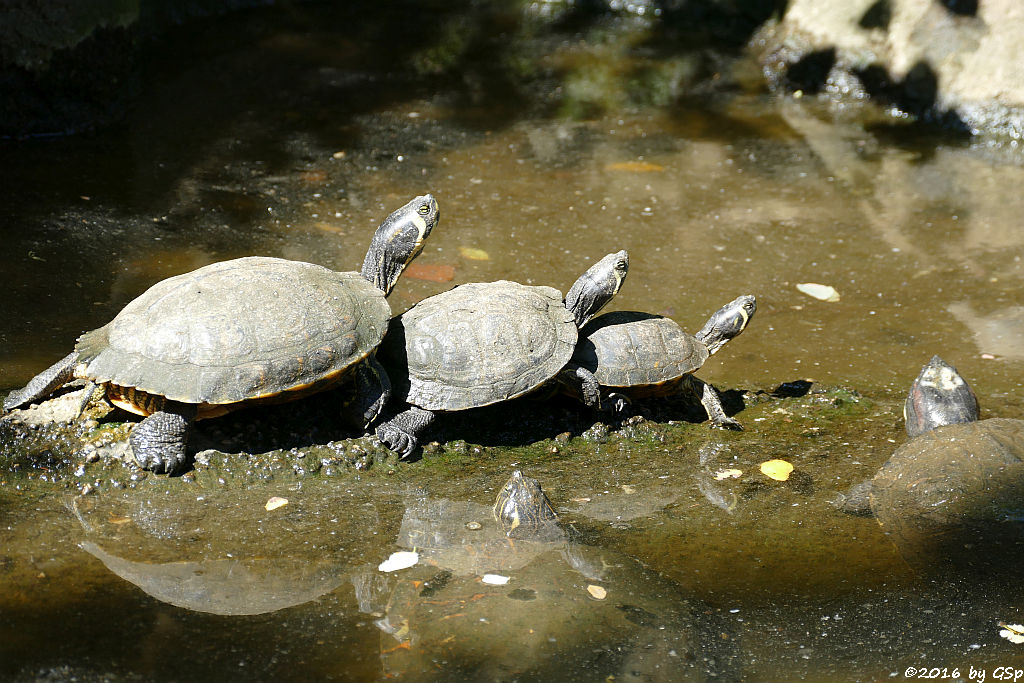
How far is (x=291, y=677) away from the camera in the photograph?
2.77m

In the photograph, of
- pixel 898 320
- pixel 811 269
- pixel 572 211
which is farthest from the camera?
pixel 572 211

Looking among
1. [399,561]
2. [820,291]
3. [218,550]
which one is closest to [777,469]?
[399,561]

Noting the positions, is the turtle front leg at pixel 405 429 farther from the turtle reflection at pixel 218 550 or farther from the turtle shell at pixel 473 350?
the turtle reflection at pixel 218 550

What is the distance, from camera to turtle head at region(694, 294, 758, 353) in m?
5.10

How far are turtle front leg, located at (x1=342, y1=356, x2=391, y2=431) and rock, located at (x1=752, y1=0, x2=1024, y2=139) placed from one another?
820 centimetres

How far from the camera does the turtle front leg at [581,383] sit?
4.37 metres

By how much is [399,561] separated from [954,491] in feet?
8.33

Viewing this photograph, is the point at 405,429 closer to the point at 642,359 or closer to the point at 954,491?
the point at 642,359

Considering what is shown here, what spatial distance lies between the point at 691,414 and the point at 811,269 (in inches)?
92.1

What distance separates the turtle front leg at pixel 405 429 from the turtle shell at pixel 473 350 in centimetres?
7

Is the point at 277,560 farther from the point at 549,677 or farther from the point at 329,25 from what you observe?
the point at 329,25

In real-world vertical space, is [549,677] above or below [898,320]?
above

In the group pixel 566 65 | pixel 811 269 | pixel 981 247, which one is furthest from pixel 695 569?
pixel 566 65

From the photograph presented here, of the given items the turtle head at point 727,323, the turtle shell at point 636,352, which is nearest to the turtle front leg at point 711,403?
the turtle shell at point 636,352
